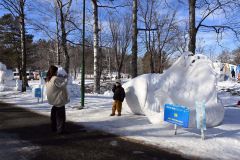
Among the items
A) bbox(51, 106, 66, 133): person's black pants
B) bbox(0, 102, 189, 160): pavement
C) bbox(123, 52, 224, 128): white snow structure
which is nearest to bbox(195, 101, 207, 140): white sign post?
bbox(123, 52, 224, 128): white snow structure

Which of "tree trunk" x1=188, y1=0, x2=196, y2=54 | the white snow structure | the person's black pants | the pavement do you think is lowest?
the pavement

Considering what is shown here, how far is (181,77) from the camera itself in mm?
10812

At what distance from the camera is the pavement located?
6484mm

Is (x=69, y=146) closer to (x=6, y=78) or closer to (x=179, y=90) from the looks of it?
(x=179, y=90)

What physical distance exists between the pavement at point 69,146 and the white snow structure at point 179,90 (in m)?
2.30

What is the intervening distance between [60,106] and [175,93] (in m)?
3.84

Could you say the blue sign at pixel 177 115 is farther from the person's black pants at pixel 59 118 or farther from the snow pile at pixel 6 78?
the snow pile at pixel 6 78

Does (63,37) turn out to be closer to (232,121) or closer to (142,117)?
(142,117)

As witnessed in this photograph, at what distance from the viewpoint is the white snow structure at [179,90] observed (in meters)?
9.64

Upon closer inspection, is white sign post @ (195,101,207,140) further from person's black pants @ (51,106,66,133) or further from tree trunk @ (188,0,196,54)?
tree trunk @ (188,0,196,54)

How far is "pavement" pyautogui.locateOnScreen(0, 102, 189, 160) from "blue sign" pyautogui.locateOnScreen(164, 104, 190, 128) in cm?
113

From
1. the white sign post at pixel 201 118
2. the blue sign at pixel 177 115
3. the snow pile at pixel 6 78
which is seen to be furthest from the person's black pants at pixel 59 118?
the snow pile at pixel 6 78

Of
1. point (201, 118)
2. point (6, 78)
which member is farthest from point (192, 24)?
point (6, 78)

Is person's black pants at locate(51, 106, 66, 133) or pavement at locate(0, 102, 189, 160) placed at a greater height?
person's black pants at locate(51, 106, 66, 133)
